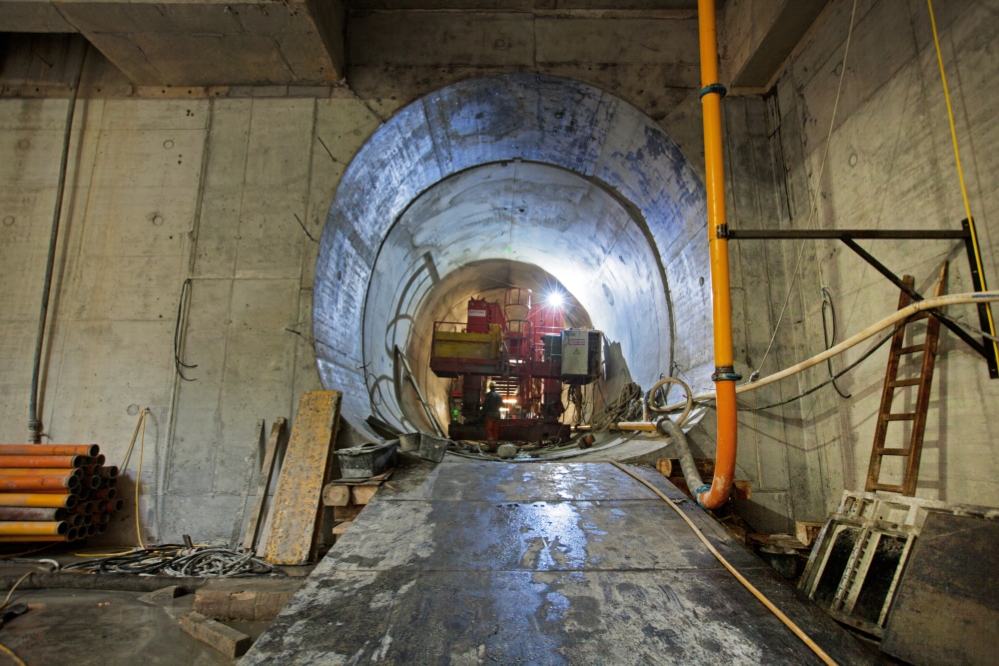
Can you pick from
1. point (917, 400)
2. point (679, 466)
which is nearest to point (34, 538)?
point (679, 466)

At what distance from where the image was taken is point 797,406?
4.01m

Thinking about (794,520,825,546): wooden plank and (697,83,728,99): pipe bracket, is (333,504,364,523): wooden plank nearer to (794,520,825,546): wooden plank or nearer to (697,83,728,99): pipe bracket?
(794,520,825,546): wooden plank

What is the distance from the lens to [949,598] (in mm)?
2051

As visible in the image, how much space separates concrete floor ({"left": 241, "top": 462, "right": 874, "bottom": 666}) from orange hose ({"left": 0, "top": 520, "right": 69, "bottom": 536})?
2.46 m

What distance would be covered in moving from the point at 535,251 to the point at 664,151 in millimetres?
4963

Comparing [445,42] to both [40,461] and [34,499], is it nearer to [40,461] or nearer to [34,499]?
[40,461]

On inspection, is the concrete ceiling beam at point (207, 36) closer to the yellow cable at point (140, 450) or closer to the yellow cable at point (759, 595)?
the yellow cable at point (140, 450)

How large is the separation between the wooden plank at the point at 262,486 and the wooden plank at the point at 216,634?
97 cm

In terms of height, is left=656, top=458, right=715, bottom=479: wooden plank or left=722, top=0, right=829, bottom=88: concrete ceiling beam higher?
left=722, top=0, right=829, bottom=88: concrete ceiling beam

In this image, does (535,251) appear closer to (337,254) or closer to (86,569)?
(337,254)

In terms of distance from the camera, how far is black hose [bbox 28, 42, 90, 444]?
159 inches

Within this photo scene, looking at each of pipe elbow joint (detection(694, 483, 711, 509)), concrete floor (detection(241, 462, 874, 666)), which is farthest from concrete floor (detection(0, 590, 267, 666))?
pipe elbow joint (detection(694, 483, 711, 509))

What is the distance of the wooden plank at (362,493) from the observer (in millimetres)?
3334

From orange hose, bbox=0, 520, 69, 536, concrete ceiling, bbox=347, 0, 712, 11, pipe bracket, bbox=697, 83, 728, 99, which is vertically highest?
concrete ceiling, bbox=347, 0, 712, 11
